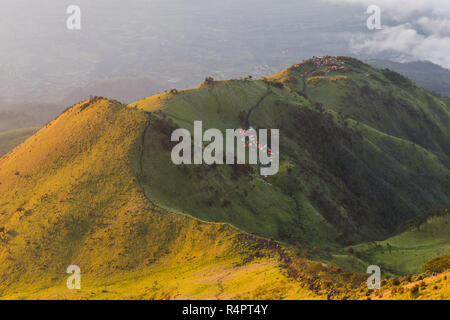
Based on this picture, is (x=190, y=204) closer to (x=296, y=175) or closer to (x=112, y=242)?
(x=112, y=242)

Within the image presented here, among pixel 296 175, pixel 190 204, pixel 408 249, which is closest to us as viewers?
pixel 190 204

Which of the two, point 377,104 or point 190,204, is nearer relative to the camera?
point 190,204

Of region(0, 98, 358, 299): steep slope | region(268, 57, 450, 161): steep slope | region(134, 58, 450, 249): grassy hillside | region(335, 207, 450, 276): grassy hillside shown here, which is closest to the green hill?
region(0, 98, 358, 299): steep slope

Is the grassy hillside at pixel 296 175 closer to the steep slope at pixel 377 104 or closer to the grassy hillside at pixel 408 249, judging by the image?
the grassy hillside at pixel 408 249

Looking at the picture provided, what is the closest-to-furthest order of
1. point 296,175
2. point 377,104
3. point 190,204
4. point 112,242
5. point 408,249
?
point 112,242 < point 190,204 < point 408,249 < point 296,175 < point 377,104

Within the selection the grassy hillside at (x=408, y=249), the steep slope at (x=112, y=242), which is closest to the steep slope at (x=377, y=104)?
the grassy hillside at (x=408, y=249)

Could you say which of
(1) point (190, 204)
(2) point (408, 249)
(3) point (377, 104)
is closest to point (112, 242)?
(1) point (190, 204)

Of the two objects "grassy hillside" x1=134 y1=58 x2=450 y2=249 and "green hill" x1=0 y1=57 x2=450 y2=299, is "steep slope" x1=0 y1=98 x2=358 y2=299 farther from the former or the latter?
"grassy hillside" x1=134 y1=58 x2=450 y2=249

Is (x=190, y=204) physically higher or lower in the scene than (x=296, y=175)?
lower

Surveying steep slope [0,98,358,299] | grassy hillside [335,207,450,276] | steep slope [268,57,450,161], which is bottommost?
grassy hillside [335,207,450,276]
